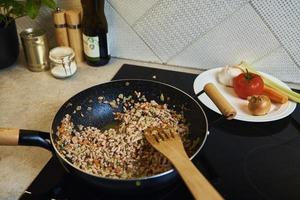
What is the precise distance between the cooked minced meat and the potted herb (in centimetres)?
34

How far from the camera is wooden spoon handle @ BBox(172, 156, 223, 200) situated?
50cm

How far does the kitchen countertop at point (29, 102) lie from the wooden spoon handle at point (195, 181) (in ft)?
1.05

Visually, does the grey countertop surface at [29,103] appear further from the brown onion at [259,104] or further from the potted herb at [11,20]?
the brown onion at [259,104]

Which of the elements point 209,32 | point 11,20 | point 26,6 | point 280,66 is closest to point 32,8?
point 26,6

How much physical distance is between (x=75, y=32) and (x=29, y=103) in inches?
10.7

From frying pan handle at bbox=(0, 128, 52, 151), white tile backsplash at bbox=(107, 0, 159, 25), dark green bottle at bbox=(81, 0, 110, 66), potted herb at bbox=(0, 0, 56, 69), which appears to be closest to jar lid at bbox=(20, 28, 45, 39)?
potted herb at bbox=(0, 0, 56, 69)

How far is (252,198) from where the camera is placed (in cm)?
64

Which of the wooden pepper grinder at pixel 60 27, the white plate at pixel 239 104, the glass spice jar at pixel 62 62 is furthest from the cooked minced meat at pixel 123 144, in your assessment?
the wooden pepper grinder at pixel 60 27

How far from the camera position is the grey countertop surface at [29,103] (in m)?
0.68

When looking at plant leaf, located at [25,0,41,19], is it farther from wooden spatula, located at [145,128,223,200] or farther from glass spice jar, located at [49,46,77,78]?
wooden spatula, located at [145,128,223,200]

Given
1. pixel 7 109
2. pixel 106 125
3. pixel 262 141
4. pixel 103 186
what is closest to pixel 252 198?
pixel 262 141

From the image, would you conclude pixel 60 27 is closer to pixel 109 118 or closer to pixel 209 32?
pixel 109 118

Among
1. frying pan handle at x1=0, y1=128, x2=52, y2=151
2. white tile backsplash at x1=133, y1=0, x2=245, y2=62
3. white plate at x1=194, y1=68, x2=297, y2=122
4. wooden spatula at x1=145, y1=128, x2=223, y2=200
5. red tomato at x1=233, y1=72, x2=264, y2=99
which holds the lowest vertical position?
white plate at x1=194, y1=68, x2=297, y2=122

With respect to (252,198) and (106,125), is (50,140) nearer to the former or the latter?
(106,125)
